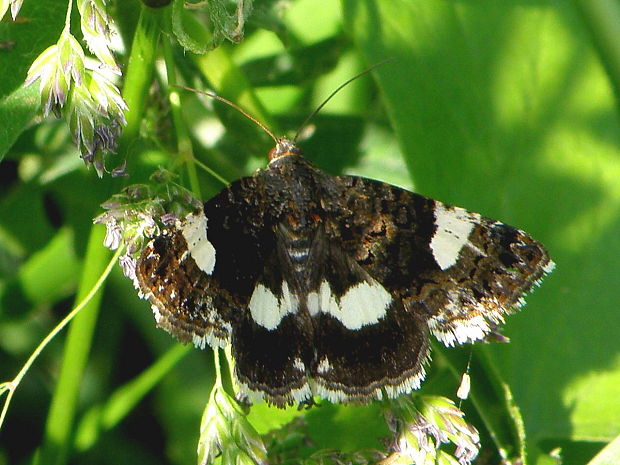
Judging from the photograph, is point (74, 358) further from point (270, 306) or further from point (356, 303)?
point (356, 303)

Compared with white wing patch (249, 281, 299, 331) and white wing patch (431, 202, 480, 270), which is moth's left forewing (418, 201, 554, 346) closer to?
white wing patch (431, 202, 480, 270)

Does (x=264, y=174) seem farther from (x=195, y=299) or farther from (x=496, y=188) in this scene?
(x=496, y=188)

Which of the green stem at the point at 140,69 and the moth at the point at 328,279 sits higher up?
the green stem at the point at 140,69

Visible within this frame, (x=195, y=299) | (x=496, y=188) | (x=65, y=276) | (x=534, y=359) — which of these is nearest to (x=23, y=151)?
(x=65, y=276)

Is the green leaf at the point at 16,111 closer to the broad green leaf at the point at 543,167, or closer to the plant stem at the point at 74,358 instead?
the plant stem at the point at 74,358

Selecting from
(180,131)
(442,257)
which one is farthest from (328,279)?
(180,131)

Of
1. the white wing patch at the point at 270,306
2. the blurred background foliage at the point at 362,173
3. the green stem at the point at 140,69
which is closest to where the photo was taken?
the green stem at the point at 140,69

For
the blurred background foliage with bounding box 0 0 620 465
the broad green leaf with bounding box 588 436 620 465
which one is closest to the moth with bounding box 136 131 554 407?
the blurred background foliage with bounding box 0 0 620 465

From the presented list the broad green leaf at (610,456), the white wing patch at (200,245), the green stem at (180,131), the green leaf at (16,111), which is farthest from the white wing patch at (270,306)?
the broad green leaf at (610,456)

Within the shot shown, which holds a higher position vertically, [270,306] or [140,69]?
[140,69]
